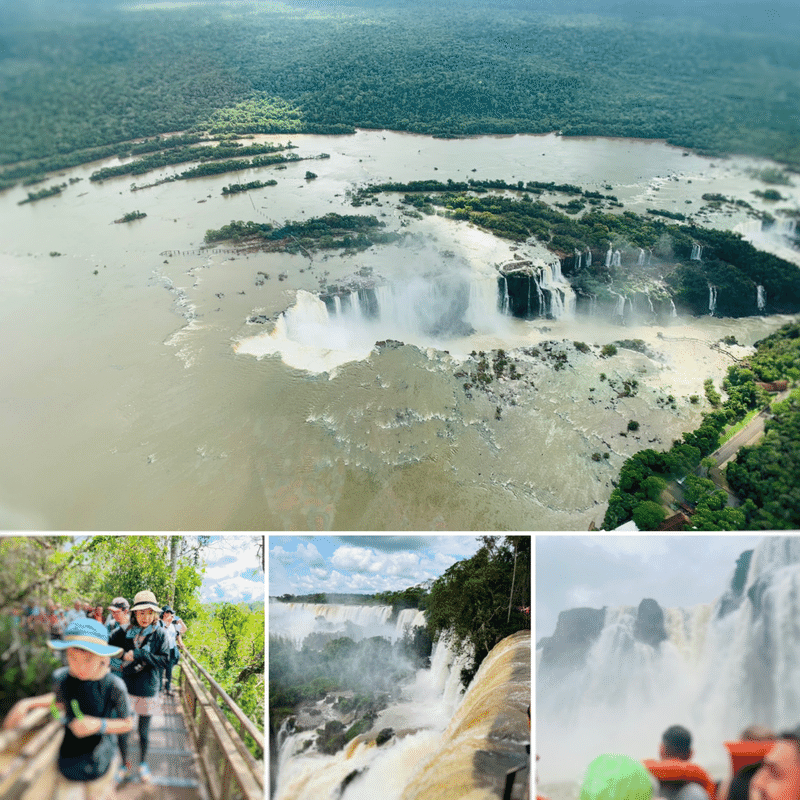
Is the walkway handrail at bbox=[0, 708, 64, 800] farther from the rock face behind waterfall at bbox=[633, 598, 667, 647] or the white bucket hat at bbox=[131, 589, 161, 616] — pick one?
the rock face behind waterfall at bbox=[633, 598, 667, 647]

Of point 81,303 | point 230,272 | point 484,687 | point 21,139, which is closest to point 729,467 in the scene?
point 484,687

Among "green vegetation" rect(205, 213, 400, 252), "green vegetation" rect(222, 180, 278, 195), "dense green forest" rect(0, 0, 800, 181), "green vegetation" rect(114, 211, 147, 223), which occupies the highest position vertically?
"dense green forest" rect(0, 0, 800, 181)

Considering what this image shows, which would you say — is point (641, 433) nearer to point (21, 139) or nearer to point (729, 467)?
point (729, 467)

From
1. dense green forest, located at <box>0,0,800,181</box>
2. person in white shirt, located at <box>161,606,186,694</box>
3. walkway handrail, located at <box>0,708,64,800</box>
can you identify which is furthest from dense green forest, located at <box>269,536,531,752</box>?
dense green forest, located at <box>0,0,800,181</box>

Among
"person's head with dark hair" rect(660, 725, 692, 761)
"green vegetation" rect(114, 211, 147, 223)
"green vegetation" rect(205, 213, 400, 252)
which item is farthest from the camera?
"green vegetation" rect(114, 211, 147, 223)

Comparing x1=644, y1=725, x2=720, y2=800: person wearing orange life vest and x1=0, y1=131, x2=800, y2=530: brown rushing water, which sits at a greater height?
x1=0, y1=131, x2=800, y2=530: brown rushing water

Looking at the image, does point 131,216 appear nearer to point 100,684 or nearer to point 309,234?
point 309,234
